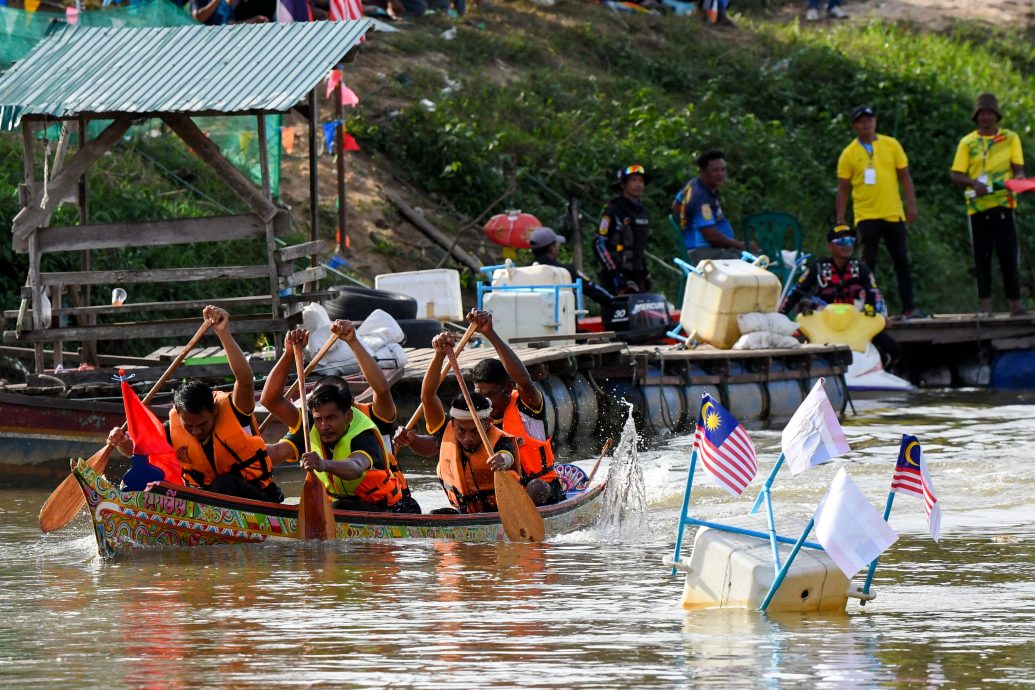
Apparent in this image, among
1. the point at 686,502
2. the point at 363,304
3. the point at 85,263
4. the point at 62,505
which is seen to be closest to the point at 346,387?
the point at 62,505

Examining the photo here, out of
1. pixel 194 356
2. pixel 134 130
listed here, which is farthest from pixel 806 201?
pixel 194 356

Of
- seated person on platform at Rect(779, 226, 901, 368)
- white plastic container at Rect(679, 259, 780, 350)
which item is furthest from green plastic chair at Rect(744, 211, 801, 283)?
white plastic container at Rect(679, 259, 780, 350)

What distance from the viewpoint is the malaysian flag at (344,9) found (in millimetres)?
19500

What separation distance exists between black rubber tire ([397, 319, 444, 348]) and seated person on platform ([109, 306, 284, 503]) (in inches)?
203

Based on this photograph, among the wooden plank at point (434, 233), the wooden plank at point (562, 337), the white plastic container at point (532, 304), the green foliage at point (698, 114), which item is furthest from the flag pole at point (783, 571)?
the green foliage at point (698, 114)

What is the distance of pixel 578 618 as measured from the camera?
8.09m

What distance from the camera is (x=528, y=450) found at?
1102cm

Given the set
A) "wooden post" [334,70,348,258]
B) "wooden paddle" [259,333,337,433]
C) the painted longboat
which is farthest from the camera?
"wooden post" [334,70,348,258]

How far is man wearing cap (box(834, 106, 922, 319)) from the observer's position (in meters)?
18.9

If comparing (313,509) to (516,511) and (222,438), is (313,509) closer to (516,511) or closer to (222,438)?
(222,438)

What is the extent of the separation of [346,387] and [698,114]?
53.5 ft

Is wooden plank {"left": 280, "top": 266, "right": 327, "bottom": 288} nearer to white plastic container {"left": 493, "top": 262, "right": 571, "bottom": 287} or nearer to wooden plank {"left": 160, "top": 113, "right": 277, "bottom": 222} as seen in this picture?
wooden plank {"left": 160, "top": 113, "right": 277, "bottom": 222}

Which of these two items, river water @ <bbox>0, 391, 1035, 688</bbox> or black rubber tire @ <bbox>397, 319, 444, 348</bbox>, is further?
black rubber tire @ <bbox>397, 319, 444, 348</bbox>

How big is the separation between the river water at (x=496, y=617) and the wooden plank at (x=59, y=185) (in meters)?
2.61
